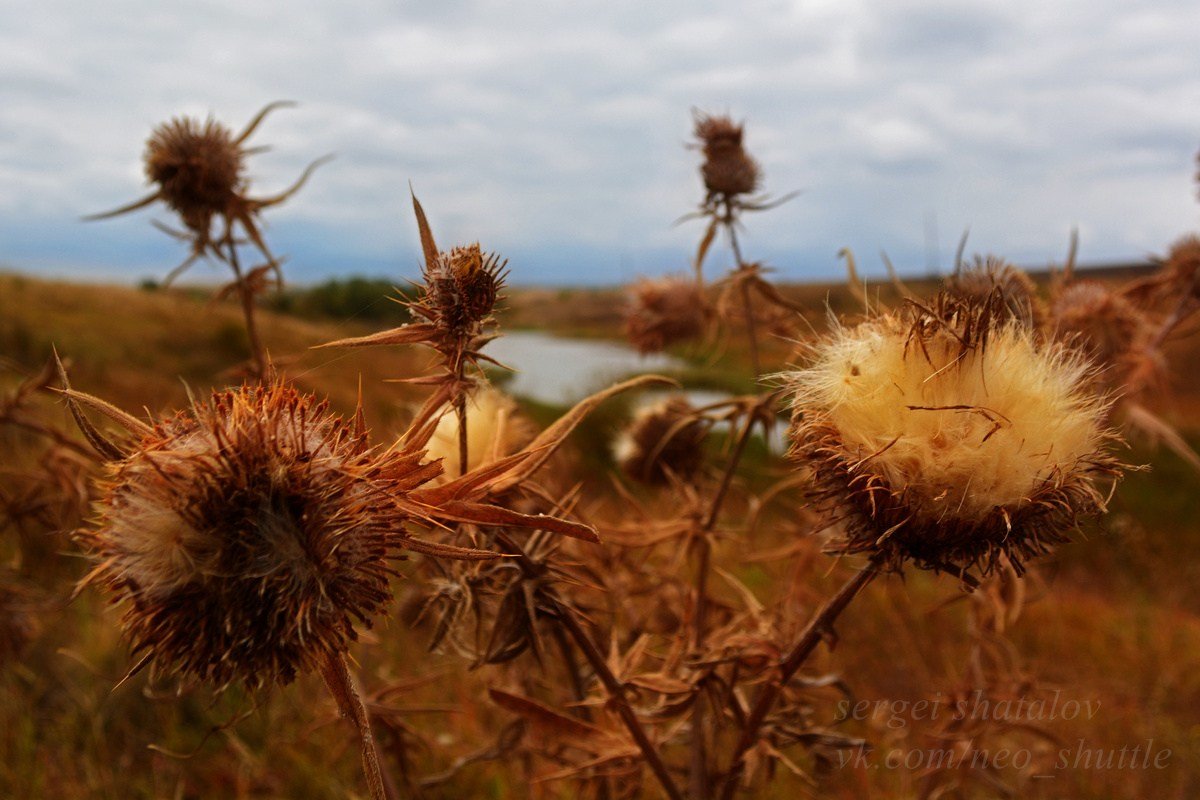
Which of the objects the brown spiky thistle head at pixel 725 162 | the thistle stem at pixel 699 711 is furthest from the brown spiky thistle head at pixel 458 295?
the brown spiky thistle head at pixel 725 162

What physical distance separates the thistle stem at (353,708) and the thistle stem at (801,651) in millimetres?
823

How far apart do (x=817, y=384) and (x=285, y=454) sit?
87 centimetres

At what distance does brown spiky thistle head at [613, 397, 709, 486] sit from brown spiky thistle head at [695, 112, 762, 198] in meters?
0.73

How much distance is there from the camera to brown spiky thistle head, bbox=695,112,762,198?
2.66 meters

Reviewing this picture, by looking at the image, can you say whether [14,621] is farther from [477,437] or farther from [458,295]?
[458,295]

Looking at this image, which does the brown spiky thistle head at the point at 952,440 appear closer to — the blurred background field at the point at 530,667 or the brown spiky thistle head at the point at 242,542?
the blurred background field at the point at 530,667

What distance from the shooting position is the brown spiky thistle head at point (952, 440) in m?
1.27

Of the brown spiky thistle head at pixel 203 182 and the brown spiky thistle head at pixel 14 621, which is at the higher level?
the brown spiky thistle head at pixel 203 182

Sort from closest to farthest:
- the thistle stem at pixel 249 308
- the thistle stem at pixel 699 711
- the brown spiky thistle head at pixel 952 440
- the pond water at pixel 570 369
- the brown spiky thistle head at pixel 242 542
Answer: the brown spiky thistle head at pixel 242 542 < the brown spiky thistle head at pixel 952 440 < the thistle stem at pixel 699 711 < the thistle stem at pixel 249 308 < the pond water at pixel 570 369

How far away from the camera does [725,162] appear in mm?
2701

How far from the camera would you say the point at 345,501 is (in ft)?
3.92

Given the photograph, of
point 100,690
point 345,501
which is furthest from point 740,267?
point 100,690

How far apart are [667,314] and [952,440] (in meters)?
1.98

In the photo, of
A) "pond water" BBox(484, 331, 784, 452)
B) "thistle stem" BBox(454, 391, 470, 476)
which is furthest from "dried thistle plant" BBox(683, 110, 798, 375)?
"pond water" BBox(484, 331, 784, 452)
